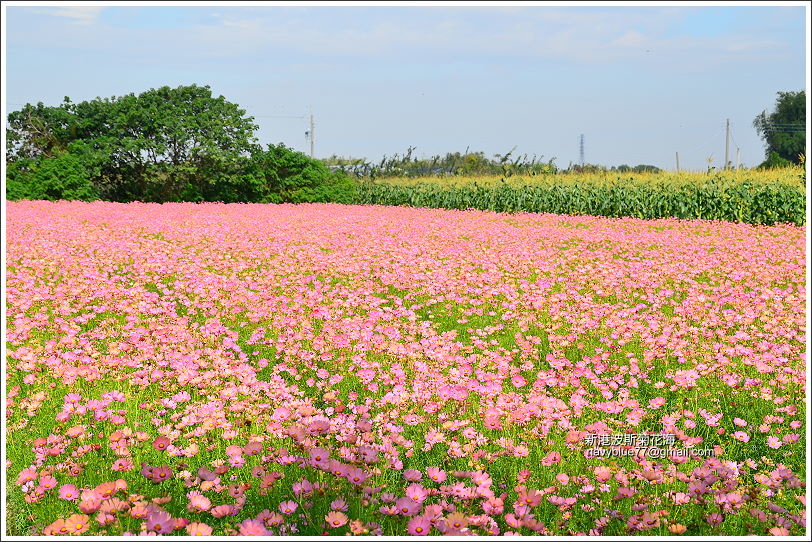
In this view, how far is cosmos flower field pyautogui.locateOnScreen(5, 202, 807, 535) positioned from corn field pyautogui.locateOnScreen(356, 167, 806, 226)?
11896mm

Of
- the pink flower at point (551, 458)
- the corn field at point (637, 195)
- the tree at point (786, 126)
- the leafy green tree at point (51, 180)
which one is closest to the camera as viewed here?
the pink flower at point (551, 458)

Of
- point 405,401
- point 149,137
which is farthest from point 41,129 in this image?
point 405,401

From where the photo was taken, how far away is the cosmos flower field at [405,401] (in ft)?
11.1

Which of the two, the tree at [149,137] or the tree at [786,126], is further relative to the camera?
the tree at [786,126]

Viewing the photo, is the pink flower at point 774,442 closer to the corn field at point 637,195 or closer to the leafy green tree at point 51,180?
the corn field at point 637,195

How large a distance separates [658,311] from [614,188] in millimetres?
17912

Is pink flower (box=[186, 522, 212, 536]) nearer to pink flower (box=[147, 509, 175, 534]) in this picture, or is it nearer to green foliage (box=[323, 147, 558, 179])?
pink flower (box=[147, 509, 175, 534])

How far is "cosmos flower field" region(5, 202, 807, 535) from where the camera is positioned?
339cm

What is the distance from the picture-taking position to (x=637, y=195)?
2392 centimetres

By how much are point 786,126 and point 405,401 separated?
9682cm

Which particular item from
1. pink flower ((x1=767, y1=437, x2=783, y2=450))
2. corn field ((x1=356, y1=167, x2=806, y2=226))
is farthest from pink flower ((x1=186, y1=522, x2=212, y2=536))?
corn field ((x1=356, y1=167, x2=806, y2=226))

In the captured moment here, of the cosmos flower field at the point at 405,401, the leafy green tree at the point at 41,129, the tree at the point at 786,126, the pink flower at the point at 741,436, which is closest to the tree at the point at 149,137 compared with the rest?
the leafy green tree at the point at 41,129

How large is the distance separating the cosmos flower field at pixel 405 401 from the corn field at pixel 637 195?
11.9 metres

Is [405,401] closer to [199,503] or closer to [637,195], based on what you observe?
[199,503]
